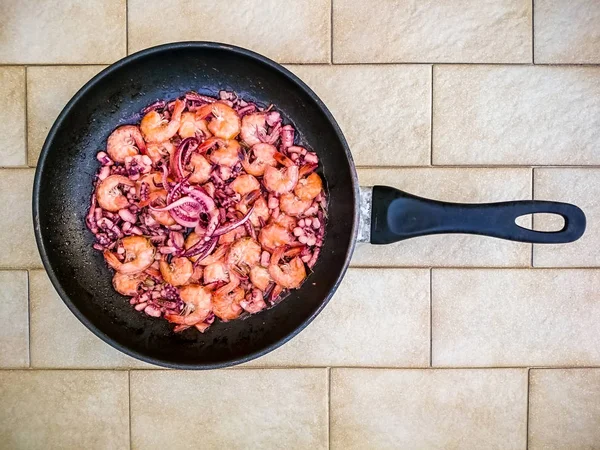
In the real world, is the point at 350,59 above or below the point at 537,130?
above

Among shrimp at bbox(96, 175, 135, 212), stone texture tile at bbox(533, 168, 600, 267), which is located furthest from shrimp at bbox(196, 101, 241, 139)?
stone texture tile at bbox(533, 168, 600, 267)

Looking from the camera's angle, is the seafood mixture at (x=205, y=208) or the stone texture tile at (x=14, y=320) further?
the stone texture tile at (x=14, y=320)

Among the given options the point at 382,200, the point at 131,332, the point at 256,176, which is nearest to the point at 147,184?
the point at 256,176

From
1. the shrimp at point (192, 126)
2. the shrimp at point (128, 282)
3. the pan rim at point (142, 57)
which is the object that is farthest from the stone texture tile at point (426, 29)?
the shrimp at point (128, 282)

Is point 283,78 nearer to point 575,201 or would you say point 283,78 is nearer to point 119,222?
point 119,222

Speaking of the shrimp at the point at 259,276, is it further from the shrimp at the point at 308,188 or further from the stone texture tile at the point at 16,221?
the stone texture tile at the point at 16,221

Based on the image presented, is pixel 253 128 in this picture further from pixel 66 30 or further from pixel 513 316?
pixel 513 316
